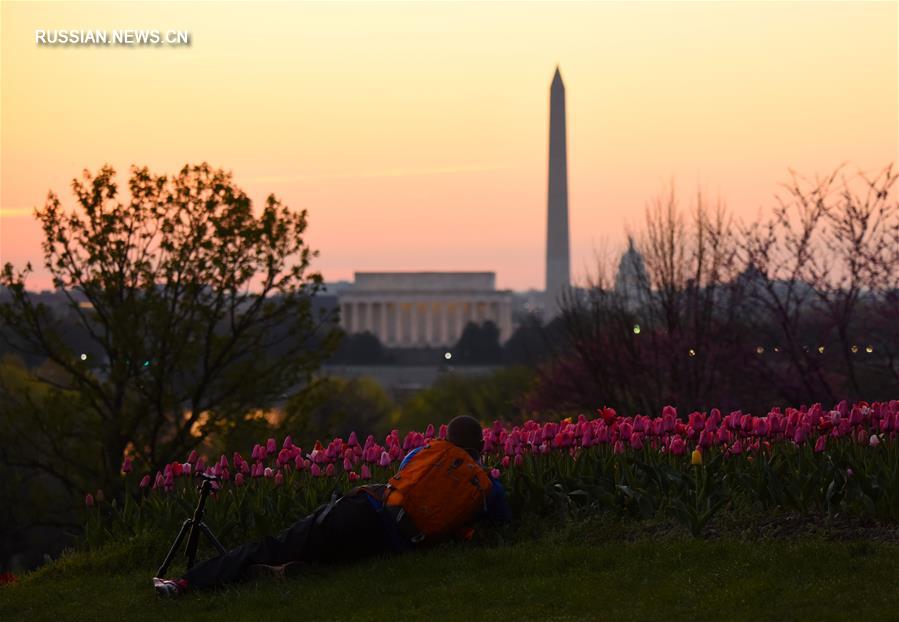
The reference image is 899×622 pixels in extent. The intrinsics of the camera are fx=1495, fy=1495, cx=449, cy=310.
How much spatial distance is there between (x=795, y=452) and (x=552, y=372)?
1892 cm

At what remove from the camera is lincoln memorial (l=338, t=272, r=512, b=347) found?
13488 cm

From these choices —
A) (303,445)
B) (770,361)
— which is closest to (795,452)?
(303,445)

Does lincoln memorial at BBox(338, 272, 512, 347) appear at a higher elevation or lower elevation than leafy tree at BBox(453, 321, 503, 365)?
higher

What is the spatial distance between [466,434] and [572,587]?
146cm

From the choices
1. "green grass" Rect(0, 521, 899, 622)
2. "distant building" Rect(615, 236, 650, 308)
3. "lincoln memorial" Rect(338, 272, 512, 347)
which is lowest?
"green grass" Rect(0, 521, 899, 622)

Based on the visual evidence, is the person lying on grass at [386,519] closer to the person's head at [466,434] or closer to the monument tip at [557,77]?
the person's head at [466,434]

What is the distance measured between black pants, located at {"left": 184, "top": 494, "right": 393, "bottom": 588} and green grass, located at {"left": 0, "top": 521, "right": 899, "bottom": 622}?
12cm

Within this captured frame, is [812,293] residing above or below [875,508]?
above

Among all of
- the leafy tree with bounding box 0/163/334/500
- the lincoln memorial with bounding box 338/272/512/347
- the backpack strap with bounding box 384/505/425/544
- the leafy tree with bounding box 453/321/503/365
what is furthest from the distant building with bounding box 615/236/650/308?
the lincoln memorial with bounding box 338/272/512/347

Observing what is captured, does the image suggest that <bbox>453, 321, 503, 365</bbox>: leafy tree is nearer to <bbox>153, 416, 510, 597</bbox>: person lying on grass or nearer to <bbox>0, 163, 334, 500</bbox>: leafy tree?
<bbox>0, 163, 334, 500</bbox>: leafy tree

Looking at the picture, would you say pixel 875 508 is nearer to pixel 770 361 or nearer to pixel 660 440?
pixel 660 440

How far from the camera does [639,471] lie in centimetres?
1031

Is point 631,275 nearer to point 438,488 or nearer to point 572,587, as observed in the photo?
point 438,488

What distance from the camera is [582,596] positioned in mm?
8055
